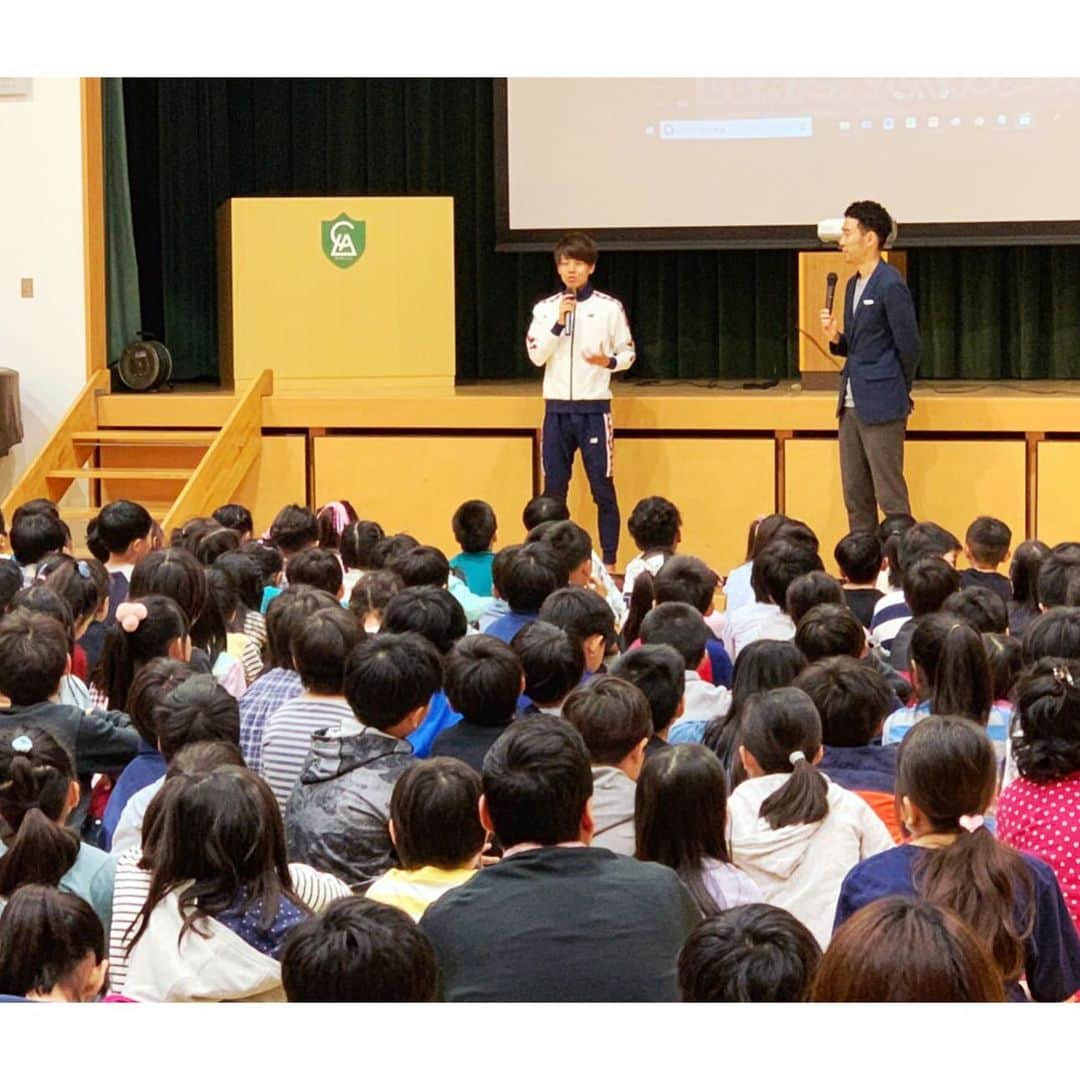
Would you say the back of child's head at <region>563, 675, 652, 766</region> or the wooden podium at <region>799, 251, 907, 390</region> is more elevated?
the wooden podium at <region>799, 251, 907, 390</region>

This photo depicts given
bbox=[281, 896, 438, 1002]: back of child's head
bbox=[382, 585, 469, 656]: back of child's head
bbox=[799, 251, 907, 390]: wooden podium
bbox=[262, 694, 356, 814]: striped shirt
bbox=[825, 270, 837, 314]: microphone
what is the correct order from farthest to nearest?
bbox=[799, 251, 907, 390]: wooden podium < bbox=[825, 270, 837, 314]: microphone < bbox=[382, 585, 469, 656]: back of child's head < bbox=[262, 694, 356, 814]: striped shirt < bbox=[281, 896, 438, 1002]: back of child's head

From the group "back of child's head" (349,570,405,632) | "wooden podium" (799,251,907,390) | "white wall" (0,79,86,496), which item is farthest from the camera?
"white wall" (0,79,86,496)

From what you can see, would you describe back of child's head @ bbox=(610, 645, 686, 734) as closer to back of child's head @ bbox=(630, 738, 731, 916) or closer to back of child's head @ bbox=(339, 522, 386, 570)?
back of child's head @ bbox=(630, 738, 731, 916)

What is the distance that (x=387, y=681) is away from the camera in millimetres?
3064

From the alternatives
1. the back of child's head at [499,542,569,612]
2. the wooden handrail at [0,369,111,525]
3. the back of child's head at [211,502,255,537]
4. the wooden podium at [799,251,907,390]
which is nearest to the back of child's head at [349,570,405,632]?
the back of child's head at [499,542,569,612]

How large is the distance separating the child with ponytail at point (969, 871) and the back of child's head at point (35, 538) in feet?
9.97

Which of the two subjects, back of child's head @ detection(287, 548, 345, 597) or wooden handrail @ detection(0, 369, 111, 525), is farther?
wooden handrail @ detection(0, 369, 111, 525)

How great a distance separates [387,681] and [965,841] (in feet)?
3.48

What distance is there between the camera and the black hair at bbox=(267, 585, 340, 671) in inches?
141

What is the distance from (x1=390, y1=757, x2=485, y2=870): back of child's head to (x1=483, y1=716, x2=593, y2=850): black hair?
0.10 feet

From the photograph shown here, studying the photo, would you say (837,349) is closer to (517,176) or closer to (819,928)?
(517,176)

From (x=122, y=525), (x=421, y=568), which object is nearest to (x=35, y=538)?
(x=122, y=525)

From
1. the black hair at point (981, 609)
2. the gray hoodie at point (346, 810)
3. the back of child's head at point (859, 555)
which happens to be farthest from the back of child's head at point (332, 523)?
the gray hoodie at point (346, 810)

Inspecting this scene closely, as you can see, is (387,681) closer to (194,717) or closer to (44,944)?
(194,717)
